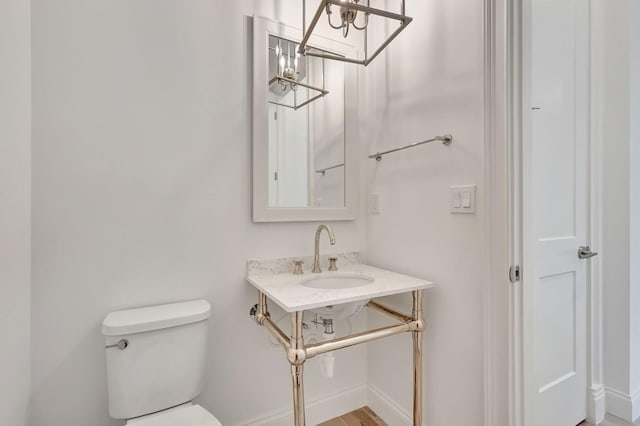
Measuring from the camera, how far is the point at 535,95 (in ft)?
4.15

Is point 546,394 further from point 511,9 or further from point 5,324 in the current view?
point 5,324

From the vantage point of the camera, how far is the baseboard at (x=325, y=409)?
1.49m

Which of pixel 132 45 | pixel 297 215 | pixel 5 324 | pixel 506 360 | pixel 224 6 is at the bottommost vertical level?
pixel 506 360

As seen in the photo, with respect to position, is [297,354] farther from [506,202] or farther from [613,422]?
[613,422]

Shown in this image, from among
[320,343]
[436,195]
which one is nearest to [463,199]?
[436,195]

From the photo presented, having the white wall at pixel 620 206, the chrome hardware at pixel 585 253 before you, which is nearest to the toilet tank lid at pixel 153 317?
the chrome hardware at pixel 585 253

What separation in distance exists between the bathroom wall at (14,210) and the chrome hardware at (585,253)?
2.25 m

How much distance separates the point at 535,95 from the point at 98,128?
1798 mm

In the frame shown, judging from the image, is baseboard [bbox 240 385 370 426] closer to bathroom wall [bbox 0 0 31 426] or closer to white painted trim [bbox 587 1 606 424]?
bathroom wall [bbox 0 0 31 426]

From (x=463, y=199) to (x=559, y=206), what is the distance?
0.56m

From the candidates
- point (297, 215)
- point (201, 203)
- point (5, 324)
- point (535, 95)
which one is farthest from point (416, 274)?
point (5, 324)

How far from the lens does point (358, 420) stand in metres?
1.61

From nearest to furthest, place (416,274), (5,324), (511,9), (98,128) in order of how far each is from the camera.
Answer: (5,324) < (511,9) < (98,128) < (416,274)

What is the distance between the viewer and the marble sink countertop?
106 centimetres
